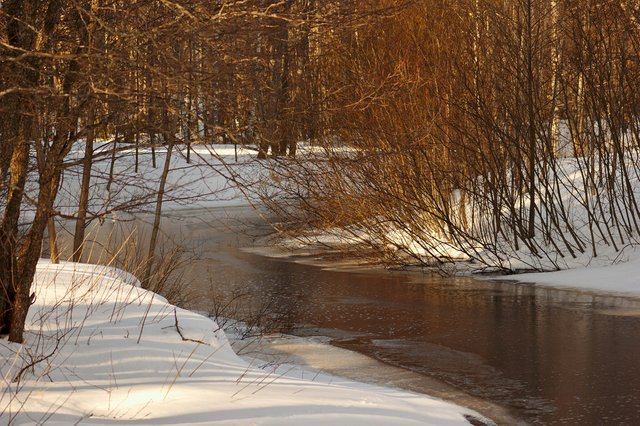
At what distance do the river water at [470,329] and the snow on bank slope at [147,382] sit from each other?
1074mm

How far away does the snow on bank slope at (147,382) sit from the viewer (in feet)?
17.1

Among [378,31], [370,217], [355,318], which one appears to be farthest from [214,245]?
[355,318]

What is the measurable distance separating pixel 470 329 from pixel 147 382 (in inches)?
251

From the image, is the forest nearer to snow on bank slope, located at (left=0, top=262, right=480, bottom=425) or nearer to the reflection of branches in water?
the reflection of branches in water

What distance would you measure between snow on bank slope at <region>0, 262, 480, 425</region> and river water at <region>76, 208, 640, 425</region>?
1.07m

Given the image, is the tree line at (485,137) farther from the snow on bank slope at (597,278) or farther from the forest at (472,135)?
the snow on bank slope at (597,278)

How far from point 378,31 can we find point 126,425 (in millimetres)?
14485

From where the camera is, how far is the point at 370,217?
17984mm

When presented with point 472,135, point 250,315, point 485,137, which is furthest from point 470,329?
→ point 485,137

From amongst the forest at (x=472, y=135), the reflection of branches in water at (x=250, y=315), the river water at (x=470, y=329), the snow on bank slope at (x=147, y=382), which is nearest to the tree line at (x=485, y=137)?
the forest at (x=472, y=135)

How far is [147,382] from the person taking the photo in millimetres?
5816

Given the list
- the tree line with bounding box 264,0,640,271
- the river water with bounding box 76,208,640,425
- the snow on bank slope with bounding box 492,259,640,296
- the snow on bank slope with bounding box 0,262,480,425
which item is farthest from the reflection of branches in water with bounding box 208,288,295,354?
the snow on bank slope with bounding box 492,259,640,296

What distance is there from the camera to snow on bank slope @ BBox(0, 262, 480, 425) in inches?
205

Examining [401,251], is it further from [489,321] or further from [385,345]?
[385,345]
